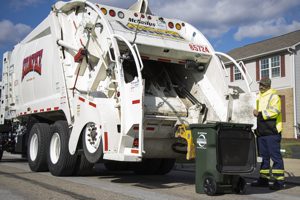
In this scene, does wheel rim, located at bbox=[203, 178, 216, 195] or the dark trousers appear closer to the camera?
wheel rim, located at bbox=[203, 178, 216, 195]

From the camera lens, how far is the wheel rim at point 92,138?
7.26 meters

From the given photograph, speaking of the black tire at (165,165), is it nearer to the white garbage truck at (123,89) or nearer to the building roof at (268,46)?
the white garbage truck at (123,89)

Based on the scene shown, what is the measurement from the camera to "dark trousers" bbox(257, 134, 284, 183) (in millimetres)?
6988

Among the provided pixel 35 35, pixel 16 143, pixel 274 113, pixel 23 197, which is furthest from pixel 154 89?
pixel 16 143

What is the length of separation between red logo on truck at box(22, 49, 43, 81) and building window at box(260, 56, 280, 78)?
17158 millimetres

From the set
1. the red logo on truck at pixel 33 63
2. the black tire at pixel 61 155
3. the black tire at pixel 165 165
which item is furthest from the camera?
the red logo on truck at pixel 33 63

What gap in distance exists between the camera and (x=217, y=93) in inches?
308

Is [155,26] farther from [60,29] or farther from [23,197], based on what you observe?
[23,197]

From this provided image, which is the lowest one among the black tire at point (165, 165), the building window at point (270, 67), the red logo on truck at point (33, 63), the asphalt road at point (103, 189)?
the asphalt road at point (103, 189)

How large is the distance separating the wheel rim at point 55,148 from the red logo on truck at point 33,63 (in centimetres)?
170

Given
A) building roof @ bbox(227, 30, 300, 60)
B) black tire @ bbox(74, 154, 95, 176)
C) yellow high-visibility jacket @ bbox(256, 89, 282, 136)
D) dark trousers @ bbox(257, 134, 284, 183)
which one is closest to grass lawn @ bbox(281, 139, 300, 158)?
dark trousers @ bbox(257, 134, 284, 183)

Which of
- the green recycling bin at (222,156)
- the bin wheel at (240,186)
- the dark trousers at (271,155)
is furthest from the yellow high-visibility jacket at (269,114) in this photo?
the bin wheel at (240,186)

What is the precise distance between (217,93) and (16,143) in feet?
19.6

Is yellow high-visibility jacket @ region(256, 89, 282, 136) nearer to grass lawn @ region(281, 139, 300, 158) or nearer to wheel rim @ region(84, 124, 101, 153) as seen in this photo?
wheel rim @ region(84, 124, 101, 153)
